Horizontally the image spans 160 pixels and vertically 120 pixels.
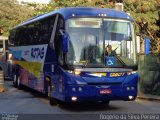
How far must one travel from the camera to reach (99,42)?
14344 millimetres

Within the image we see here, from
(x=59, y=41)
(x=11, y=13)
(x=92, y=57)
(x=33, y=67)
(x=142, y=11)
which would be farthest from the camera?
(x=11, y=13)

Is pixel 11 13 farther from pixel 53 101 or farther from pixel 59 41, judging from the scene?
pixel 59 41

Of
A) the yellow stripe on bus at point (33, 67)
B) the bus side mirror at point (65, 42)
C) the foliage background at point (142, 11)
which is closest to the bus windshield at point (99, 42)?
the bus side mirror at point (65, 42)

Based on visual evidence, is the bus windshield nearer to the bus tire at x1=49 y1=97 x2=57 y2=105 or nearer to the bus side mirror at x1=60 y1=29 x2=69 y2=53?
the bus side mirror at x1=60 y1=29 x2=69 y2=53

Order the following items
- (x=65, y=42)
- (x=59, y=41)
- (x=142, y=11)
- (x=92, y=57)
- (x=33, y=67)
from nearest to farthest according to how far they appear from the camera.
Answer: (x=65, y=42) < (x=92, y=57) < (x=59, y=41) < (x=33, y=67) < (x=142, y=11)

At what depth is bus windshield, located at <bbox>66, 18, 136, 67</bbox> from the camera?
14094mm

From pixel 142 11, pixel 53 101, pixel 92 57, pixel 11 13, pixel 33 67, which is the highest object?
pixel 11 13

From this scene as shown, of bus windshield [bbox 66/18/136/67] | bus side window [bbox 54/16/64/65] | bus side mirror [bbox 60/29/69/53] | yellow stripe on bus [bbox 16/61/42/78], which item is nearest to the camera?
bus side mirror [bbox 60/29/69/53]

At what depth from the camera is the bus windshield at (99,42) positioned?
1409cm

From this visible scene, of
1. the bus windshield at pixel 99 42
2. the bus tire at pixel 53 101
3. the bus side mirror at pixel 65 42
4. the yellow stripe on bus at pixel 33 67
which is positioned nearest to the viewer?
the bus side mirror at pixel 65 42

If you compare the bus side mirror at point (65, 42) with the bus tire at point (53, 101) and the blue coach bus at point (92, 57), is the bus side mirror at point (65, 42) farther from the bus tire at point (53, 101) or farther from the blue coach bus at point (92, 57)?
the bus tire at point (53, 101)

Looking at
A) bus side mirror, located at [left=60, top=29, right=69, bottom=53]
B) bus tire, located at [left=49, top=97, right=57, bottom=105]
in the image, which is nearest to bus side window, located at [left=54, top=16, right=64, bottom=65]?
bus side mirror, located at [left=60, top=29, right=69, bottom=53]

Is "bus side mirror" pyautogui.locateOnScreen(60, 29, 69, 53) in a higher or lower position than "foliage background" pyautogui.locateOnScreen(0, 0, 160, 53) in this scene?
lower

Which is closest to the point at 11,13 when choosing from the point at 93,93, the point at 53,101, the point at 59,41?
the point at 53,101
